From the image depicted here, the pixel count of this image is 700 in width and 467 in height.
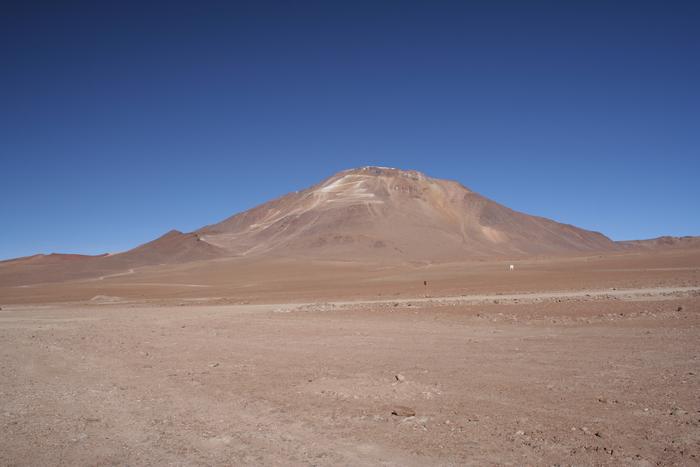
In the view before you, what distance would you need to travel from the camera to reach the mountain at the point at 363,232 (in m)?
115

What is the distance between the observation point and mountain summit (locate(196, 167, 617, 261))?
121m

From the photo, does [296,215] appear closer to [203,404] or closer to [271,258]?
[271,258]

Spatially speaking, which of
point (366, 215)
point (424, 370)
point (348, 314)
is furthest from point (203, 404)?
point (366, 215)

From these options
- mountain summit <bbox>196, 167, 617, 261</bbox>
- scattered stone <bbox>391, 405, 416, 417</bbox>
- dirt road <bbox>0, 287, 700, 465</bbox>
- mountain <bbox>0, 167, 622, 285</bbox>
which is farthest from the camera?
mountain summit <bbox>196, 167, 617, 261</bbox>

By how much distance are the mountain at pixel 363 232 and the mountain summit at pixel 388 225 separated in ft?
0.82

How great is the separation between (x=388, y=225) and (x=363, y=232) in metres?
9.18

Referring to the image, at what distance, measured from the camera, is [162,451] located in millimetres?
6461

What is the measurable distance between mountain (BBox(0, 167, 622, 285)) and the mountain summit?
25cm

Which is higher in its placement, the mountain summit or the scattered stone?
the mountain summit

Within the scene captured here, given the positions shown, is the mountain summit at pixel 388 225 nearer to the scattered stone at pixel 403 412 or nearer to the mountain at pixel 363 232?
the mountain at pixel 363 232

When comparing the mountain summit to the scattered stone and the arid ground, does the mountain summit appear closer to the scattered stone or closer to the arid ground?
the arid ground

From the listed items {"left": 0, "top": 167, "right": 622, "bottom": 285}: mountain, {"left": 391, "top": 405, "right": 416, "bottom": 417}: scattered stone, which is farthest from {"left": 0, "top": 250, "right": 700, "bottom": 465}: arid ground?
{"left": 0, "top": 167, "right": 622, "bottom": 285}: mountain

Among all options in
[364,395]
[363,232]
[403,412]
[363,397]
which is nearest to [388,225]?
[363,232]

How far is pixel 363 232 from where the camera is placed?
129 metres
